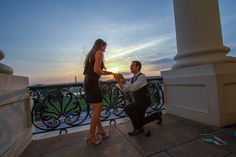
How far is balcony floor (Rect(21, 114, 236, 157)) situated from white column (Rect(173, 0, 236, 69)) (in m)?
1.50

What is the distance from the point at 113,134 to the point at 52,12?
4711 millimetres

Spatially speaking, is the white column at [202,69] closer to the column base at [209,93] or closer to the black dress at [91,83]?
the column base at [209,93]

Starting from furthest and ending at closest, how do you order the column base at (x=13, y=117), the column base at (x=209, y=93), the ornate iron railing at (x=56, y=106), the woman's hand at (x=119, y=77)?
the ornate iron railing at (x=56, y=106), the woman's hand at (x=119, y=77), the column base at (x=209, y=93), the column base at (x=13, y=117)

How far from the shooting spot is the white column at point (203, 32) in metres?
2.85

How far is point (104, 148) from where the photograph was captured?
196 cm

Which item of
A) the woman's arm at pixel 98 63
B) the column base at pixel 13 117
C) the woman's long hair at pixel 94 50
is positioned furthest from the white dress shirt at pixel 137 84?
the column base at pixel 13 117

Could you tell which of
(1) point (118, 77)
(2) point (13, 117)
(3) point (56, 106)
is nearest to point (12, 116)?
(2) point (13, 117)

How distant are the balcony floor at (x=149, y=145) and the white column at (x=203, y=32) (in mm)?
1498

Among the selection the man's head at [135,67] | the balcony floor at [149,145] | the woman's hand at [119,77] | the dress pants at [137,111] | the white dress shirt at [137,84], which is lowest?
the balcony floor at [149,145]

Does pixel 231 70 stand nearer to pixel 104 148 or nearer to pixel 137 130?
pixel 137 130

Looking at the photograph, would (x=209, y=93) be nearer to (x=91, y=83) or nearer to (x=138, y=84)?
(x=138, y=84)

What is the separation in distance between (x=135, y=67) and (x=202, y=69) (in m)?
1.43

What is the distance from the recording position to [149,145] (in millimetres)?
1913

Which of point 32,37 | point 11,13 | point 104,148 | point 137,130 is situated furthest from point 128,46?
point 104,148
